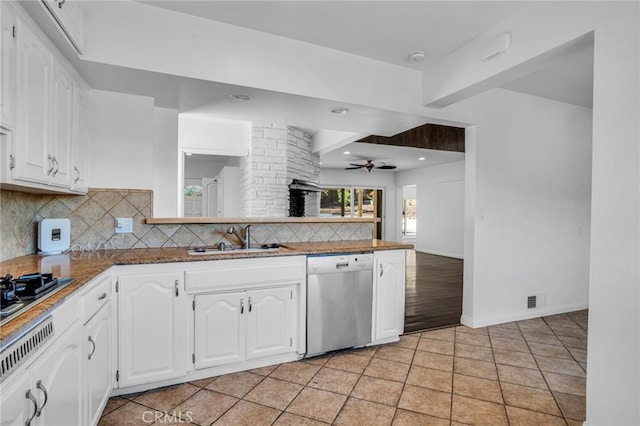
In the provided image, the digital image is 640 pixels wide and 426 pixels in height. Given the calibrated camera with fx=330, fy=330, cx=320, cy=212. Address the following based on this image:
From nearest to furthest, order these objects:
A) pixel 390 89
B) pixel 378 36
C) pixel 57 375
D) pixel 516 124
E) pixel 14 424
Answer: pixel 14 424 → pixel 57 375 → pixel 378 36 → pixel 390 89 → pixel 516 124

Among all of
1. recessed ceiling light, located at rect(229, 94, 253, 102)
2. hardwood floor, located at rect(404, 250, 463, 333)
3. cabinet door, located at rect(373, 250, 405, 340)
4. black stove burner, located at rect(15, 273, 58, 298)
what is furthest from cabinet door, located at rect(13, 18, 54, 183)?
hardwood floor, located at rect(404, 250, 463, 333)

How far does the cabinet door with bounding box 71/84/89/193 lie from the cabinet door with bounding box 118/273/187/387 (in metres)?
0.79

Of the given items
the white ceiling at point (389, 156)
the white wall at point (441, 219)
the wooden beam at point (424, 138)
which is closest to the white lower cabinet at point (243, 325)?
the wooden beam at point (424, 138)

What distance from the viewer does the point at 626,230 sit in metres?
1.62

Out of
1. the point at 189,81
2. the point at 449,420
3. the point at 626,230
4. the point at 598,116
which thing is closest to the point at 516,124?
the point at 598,116

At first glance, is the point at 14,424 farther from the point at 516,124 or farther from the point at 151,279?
the point at 516,124

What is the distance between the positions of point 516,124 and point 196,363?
12.7 feet

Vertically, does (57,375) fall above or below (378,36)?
below

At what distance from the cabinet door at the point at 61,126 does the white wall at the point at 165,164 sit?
2.34 ft

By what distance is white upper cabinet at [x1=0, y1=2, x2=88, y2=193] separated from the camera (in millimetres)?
1454

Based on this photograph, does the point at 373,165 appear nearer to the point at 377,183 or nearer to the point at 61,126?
the point at 377,183

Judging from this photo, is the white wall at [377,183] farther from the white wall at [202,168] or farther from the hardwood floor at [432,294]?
the white wall at [202,168]

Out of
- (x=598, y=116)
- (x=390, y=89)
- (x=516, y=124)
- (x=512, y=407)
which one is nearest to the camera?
(x=598, y=116)

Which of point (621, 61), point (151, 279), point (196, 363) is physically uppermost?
point (621, 61)
